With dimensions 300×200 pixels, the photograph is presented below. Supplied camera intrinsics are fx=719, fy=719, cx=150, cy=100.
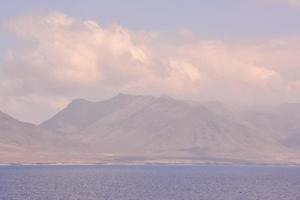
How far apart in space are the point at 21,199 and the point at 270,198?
47183mm

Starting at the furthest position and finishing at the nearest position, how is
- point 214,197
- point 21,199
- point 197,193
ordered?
point 197,193
point 214,197
point 21,199

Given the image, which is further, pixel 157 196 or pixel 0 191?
pixel 0 191

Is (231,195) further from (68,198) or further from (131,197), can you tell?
(68,198)

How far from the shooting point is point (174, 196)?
468 feet

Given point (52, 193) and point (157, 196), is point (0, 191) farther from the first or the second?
point (157, 196)

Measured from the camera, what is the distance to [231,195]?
474 ft

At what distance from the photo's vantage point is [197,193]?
152 m

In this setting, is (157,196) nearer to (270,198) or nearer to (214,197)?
(214,197)

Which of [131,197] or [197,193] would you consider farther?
[197,193]

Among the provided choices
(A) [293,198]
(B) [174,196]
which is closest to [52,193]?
(B) [174,196]

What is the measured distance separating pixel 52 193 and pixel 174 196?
25042 mm

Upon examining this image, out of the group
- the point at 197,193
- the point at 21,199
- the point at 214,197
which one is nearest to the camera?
the point at 21,199

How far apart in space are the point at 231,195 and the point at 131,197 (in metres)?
20.7

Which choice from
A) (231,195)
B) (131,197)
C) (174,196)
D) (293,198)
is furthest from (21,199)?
(293,198)
